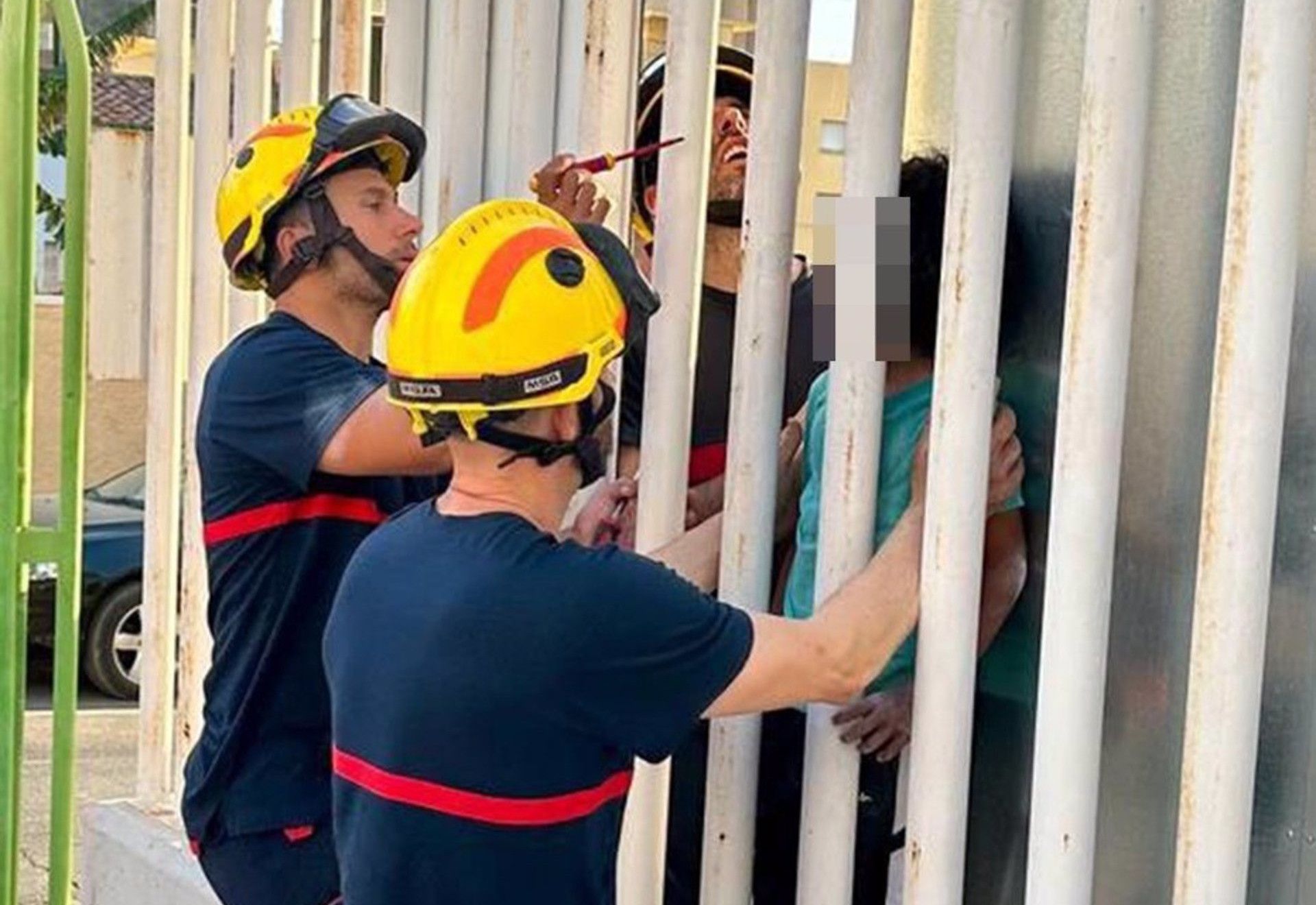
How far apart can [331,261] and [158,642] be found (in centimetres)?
137

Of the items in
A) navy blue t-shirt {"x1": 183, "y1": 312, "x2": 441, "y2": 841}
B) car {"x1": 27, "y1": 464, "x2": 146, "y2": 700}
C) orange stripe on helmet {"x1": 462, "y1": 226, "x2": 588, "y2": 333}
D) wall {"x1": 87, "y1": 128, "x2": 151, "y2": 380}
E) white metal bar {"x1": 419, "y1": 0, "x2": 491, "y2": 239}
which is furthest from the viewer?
wall {"x1": 87, "y1": 128, "x2": 151, "y2": 380}

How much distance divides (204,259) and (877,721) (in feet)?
6.63

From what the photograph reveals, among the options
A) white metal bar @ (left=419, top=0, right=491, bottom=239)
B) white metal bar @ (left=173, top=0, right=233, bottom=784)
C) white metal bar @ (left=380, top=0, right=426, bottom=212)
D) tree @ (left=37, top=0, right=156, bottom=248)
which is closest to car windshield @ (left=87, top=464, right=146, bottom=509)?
tree @ (left=37, top=0, right=156, bottom=248)

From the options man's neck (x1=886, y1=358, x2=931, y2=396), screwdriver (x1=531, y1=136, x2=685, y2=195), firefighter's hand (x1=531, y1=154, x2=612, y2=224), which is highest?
screwdriver (x1=531, y1=136, x2=685, y2=195)

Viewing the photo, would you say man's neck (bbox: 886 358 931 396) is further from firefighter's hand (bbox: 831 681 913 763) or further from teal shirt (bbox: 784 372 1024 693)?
firefighter's hand (bbox: 831 681 913 763)

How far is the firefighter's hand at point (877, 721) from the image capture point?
263 centimetres

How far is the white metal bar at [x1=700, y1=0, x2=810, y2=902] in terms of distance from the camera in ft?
8.89

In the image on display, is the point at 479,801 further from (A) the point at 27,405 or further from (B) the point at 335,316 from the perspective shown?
(A) the point at 27,405

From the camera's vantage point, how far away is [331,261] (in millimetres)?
3180

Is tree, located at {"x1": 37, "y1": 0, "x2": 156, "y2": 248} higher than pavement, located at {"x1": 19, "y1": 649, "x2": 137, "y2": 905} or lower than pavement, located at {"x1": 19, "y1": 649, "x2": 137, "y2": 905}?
higher

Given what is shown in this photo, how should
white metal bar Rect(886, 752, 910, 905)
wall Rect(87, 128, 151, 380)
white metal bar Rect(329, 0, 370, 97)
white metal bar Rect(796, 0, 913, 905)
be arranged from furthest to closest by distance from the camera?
wall Rect(87, 128, 151, 380) → white metal bar Rect(329, 0, 370, 97) → white metal bar Rect(886, 752, 910, 905) → white metal bar Rect(796, 0, 913, 905)

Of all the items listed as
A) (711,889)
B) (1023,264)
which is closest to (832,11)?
(1023,264)

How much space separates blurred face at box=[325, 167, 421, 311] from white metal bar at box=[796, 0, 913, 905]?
899 mm

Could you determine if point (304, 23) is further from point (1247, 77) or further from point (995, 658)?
point (1247, 77)
